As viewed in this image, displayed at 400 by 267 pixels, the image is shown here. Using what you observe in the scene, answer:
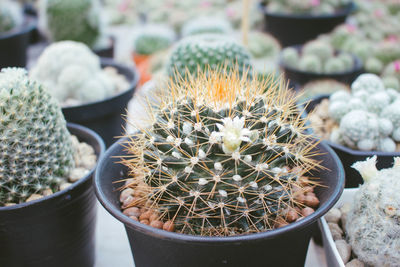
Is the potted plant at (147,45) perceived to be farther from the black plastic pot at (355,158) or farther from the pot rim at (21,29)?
the black plastic pot at (355,158)

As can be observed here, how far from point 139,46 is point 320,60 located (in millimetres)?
1692

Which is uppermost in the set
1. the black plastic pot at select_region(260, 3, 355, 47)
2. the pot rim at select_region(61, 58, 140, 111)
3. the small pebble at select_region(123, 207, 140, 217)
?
the pot rim at select_region(61, 58, 140, 111)

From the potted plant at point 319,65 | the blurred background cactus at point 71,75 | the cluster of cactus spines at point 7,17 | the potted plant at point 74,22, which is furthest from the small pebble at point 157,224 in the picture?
the cluster of cactus spines at point 7,17

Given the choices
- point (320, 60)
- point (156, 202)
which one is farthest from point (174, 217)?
point (320, 60)

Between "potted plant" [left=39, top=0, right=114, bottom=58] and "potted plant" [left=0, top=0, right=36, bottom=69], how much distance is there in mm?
183

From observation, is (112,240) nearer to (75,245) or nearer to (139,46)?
(75,245)

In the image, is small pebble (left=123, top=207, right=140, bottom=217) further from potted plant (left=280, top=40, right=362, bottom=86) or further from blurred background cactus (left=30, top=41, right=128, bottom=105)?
potted plant (left=280, top=40, right=362, bottom=86)

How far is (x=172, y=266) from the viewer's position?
1016 mm

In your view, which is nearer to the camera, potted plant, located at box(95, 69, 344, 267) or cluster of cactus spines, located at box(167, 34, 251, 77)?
A: potted plant, located at box(95, 69, 344, 267)

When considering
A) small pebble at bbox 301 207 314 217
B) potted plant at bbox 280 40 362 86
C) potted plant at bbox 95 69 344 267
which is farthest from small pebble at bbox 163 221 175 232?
potted plant at bbox 280 40 362 86

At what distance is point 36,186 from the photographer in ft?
4.23

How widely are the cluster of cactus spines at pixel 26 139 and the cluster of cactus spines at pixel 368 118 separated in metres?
1.12

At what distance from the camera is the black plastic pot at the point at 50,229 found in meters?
1.16

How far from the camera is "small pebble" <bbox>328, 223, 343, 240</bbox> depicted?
4.25 ft
